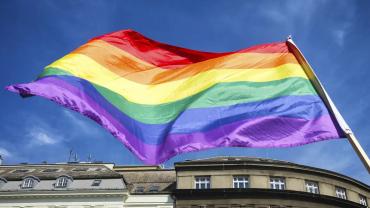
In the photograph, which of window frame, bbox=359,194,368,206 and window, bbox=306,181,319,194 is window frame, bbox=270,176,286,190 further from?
window frame, bbox=359,194,368,206

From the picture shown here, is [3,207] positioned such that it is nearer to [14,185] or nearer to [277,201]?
→ [14,185]

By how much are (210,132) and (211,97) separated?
1.20 m

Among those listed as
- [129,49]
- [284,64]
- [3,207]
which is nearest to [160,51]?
[129,49]

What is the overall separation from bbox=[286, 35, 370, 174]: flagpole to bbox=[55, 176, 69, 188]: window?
42070 mm

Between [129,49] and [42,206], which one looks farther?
[42,206]

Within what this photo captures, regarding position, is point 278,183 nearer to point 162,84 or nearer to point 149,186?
point 149,186

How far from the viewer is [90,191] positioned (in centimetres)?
4812

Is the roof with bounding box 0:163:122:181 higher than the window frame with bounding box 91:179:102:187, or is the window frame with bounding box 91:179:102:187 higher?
the roof with bounding box 0:163:122:181

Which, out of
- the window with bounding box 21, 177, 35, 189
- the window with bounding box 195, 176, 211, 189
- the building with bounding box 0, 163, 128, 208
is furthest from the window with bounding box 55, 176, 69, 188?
the window with bounding box 195, 176, 211, 189

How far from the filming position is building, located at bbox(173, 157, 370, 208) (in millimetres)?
47125

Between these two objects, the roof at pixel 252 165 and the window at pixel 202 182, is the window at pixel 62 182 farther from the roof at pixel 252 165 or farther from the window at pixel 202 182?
the window at pixel 202 182

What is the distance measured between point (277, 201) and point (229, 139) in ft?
128

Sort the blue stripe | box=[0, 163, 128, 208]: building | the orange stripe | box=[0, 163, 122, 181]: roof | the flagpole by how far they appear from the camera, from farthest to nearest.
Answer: box=[0, 163, 122, 181]: roof < box=[0, 163, 128, 208]: building < the orange stripe < the blue stripe < the flagpole

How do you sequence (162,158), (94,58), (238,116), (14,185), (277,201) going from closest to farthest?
(162,158), (238,116), (94,58), (277,201), (14,185)
